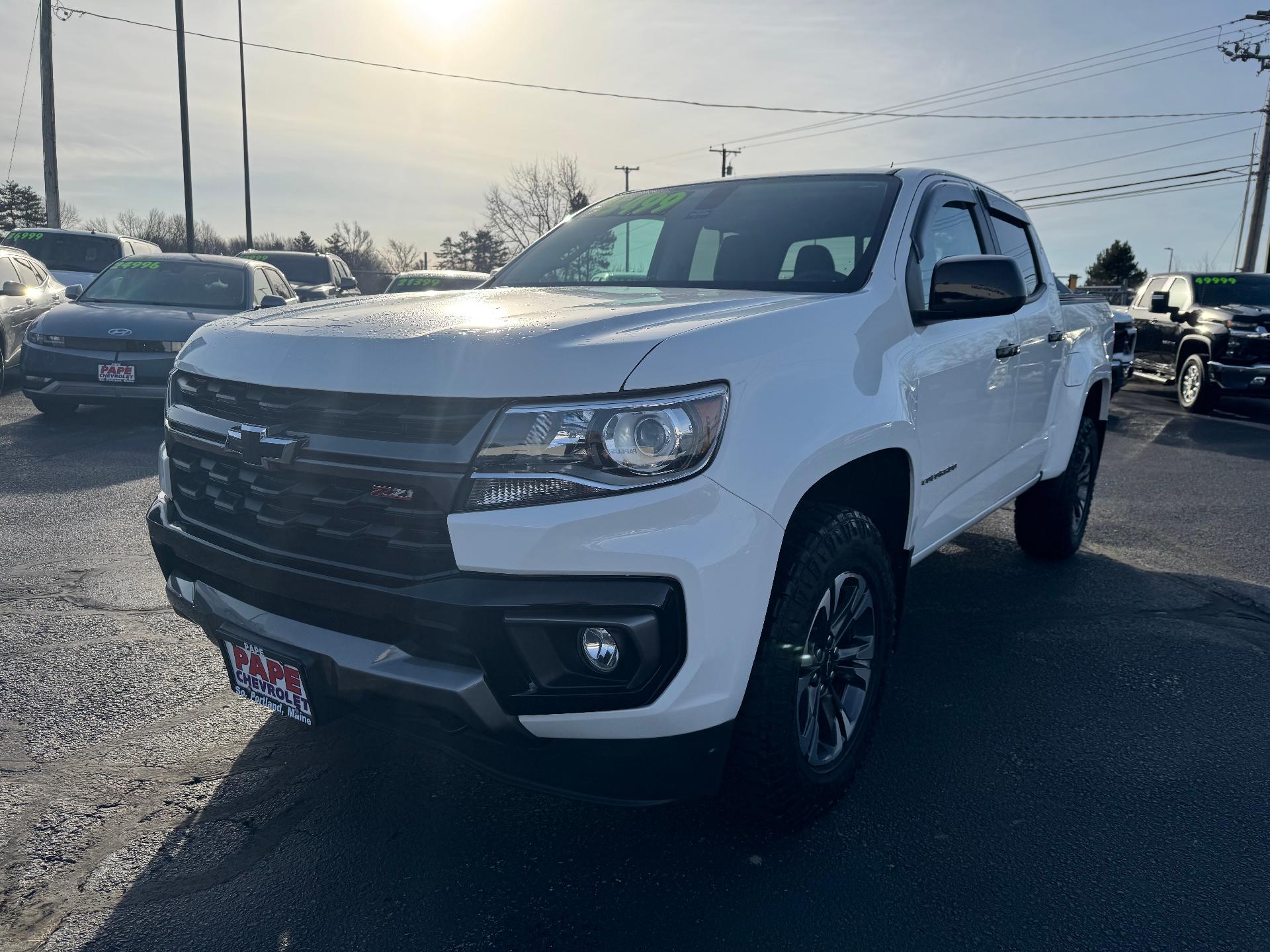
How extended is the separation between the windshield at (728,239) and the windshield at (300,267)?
14641mm

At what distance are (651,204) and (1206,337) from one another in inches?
450

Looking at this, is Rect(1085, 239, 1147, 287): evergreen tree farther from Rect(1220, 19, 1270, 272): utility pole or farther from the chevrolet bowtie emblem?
the chevrolet bowtie emblem

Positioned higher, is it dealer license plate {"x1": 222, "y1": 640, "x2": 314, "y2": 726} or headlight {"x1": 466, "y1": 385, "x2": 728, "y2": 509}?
headlight {"x1": 466, "y1": 385, "x2": 728, "y2": 509}

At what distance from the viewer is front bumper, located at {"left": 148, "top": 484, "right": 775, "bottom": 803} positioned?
194 centimetres

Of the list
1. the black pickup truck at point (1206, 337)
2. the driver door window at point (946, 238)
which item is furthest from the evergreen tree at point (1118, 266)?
the driver door window at point (946, 238)

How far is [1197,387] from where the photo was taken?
12.9 meters

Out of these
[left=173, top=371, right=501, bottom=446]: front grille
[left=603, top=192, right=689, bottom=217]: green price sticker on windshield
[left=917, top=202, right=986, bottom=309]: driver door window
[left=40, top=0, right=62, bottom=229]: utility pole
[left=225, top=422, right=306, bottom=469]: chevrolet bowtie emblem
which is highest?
[left=40, top=0, right=62, bottom=229]: utility pole

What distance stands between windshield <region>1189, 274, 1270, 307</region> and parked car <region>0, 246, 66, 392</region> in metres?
14.3

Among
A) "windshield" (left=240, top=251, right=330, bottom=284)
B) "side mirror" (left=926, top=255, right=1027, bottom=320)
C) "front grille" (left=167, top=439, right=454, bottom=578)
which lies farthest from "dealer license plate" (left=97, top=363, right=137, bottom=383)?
"windshield" (left=240, top=251, right=330, bottom=284)

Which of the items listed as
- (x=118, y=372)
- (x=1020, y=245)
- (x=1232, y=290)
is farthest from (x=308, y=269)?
(x=1020, y=245)

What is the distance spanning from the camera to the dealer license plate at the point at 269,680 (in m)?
2.26

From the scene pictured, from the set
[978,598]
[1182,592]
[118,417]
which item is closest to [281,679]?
[978,598]

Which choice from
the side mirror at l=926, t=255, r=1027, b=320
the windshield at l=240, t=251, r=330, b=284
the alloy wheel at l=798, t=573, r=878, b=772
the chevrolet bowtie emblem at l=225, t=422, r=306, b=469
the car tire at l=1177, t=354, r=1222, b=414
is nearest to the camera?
Result: the chevrolet bowtie emblem at l=225, t=422, r=306, b=469

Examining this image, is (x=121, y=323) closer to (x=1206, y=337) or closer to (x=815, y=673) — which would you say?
(x=815, y=673)
